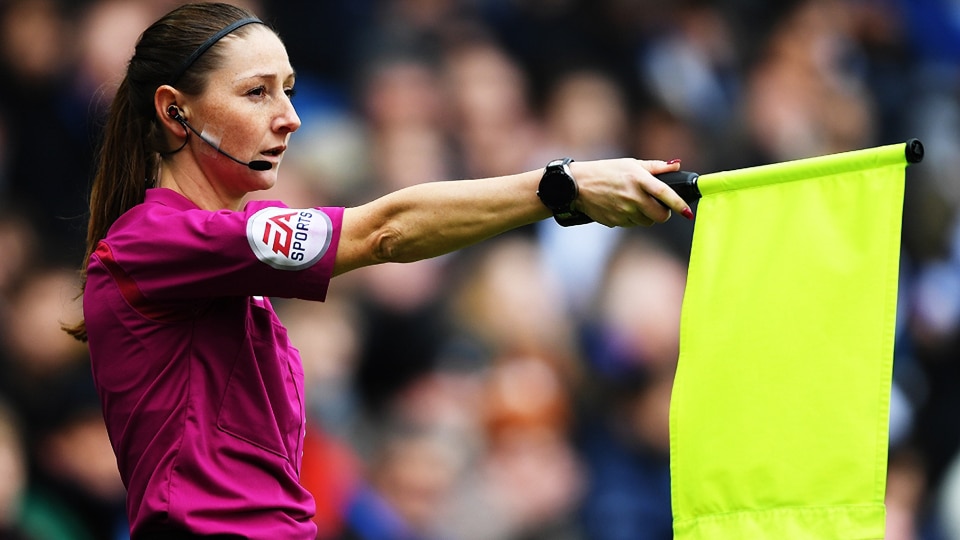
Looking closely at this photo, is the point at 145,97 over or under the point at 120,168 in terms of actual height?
over

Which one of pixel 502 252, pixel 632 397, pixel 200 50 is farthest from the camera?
pixel 632 397

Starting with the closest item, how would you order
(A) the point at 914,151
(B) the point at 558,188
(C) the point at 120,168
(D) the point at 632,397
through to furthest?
(A) the point at 914,151, (B) the point at 558,188, (C) the point at 120,168, (D) the point at 632,397

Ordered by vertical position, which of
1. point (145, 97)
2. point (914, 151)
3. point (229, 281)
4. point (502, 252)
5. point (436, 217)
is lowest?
point (502, 252)

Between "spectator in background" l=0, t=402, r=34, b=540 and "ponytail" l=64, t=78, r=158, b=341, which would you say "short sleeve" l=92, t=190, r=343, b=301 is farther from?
"spectator in background" l=0, t=402, r=34, b=540

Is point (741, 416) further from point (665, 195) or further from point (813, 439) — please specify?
point (665, 195)

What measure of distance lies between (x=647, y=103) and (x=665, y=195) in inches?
194

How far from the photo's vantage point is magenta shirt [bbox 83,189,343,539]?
2.55m

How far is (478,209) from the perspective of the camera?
261 centimetres

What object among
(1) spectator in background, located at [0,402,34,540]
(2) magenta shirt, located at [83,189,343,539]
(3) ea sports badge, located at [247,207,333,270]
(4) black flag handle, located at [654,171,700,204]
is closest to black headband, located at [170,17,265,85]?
(2) magenta shirt, located at [83,189,343,539]

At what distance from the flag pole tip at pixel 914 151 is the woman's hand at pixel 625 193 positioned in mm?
394

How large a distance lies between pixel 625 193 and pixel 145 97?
3.28ft

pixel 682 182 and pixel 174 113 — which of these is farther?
pixel 174 113

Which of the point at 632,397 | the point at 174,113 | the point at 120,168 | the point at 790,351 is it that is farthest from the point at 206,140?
the point at 632,397

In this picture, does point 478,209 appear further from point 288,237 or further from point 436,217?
point 288,237
